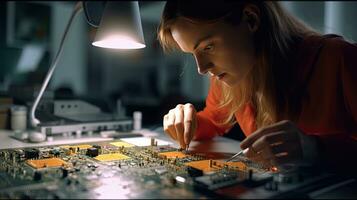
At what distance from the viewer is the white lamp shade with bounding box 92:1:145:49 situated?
1.24 metres

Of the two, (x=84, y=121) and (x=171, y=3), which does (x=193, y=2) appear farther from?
(x=84, y=121)

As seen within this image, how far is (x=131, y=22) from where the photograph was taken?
4.14 feet

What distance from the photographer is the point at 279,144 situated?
990 millimetres

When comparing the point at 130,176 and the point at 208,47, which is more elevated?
the point at 208,47

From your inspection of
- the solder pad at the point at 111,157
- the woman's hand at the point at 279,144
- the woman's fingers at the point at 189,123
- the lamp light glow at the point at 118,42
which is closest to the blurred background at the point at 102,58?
the woman's fingers at the point at 189,123

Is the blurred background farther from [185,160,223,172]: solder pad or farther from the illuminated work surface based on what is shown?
[185,160,223,172]: solder pad

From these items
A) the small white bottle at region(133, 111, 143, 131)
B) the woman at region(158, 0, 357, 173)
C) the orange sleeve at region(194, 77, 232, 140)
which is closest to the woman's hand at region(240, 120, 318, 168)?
the woman at region(158, 0, 357, 173)

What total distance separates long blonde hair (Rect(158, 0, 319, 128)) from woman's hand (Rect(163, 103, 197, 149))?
0.23m

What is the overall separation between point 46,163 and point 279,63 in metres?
0.77

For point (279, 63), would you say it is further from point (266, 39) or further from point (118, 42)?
point (118, 42)

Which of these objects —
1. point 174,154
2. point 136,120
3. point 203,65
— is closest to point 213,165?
point 174,154

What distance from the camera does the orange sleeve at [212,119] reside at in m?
1.69

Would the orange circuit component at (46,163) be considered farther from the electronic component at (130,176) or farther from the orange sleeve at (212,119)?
the orange sleeve at (212,119)

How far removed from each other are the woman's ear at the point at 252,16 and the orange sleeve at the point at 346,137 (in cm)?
28
